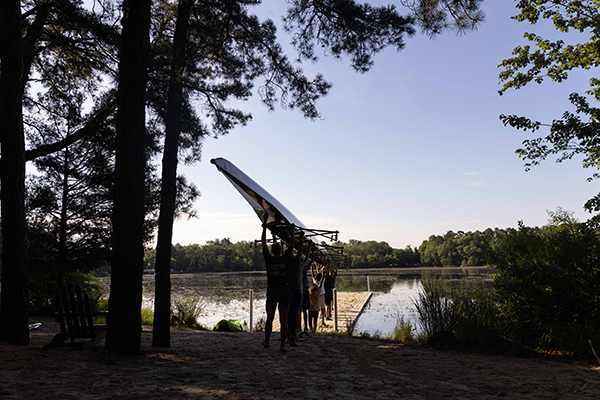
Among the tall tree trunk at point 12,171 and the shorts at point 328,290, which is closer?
the tall tree trunk at point 12,171

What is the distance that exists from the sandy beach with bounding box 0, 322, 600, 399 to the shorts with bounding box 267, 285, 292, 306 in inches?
28.2

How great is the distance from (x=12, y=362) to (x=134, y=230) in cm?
181

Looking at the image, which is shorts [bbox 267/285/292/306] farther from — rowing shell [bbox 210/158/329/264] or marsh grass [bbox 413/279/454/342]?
marsh grass [bbox 413/279/454/342]

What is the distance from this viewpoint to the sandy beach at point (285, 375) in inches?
113

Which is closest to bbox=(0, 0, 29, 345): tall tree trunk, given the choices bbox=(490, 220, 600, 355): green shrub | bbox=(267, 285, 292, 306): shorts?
bbox=(267, 285, 292, 306): shorts

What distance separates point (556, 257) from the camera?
6.32 m

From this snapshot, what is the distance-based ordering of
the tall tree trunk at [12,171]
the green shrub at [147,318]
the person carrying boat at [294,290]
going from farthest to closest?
1. the green shrub at [147,318]
2. the person carrying boat at [294,290]
3. the tall tree trunk at [12,171]

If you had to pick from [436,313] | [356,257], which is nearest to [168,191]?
[436,313]

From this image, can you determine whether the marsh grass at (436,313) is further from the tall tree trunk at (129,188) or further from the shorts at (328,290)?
the shorts at (328,290)

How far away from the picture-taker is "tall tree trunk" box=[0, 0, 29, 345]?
523cm

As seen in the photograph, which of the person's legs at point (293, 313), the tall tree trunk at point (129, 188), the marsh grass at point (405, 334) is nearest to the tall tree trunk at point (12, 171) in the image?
the tall tree trunk at point (129, 188)

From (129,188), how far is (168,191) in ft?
5.01

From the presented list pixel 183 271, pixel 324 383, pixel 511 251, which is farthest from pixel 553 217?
pixel 183 271

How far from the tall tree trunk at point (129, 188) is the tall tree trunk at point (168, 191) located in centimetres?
130
